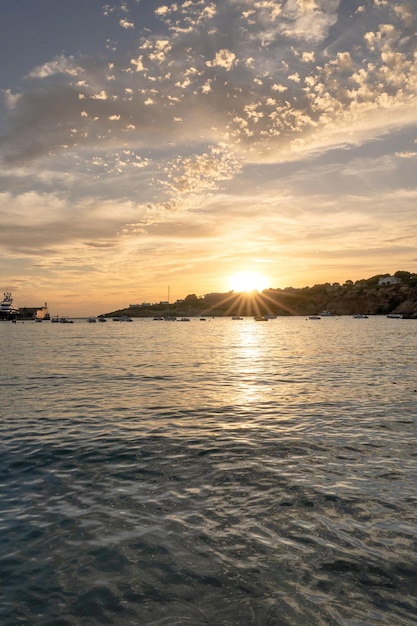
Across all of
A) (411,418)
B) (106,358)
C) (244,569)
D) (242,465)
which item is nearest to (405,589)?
(244,569)

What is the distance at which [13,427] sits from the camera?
814 inches

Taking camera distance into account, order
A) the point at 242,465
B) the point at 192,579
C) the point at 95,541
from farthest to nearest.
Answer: the point at 242,465 → the point at 95,541 → the point at 192,579

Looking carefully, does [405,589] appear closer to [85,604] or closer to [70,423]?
[85,604]

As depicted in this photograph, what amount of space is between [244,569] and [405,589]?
2.94 metres

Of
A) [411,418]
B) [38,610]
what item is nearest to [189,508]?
[38,610]

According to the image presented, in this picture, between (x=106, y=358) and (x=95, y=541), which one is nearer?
(x=95, y=541)

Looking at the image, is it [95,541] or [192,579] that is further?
[95,541]

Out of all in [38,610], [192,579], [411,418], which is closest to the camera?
[38,610]

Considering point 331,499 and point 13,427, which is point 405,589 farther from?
point 13,427

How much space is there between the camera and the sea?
754 centimetres

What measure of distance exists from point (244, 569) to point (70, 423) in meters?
14.9

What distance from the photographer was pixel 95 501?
38.9 ft

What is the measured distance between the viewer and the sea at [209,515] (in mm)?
7543

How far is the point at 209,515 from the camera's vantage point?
10.8 m
